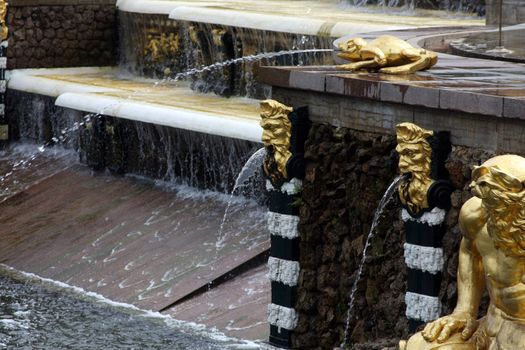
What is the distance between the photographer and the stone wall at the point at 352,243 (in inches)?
426

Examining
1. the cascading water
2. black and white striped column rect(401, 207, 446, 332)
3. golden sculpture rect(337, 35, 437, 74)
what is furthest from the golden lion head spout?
the cascading water

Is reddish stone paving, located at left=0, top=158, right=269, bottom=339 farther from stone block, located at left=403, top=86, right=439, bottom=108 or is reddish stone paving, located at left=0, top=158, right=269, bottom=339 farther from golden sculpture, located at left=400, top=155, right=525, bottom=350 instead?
golden sculpture, located at left=400, top=155, right=525, bottom=350

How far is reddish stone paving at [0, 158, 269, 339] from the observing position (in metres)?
14.2

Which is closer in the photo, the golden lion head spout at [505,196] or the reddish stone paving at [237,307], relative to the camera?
the golden lion head spout at [505,196]

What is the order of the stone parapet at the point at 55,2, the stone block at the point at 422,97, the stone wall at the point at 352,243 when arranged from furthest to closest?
the stone parapet at the point at 55,2 < the stone wall at the point at 352,243 < the stone block at the point at 422,97

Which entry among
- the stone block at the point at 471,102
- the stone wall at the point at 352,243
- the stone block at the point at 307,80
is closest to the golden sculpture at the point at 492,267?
the stone block at the point at 471,102

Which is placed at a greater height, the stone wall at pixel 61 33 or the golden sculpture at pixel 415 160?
the golden sculpture at pixel 415 160

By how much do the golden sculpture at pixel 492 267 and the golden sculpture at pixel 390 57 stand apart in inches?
116

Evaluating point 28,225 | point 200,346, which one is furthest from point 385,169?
point 28,225

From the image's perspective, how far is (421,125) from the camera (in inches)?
409

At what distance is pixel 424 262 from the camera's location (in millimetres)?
10422

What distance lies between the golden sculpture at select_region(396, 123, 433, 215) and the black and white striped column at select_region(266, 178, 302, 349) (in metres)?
1.44

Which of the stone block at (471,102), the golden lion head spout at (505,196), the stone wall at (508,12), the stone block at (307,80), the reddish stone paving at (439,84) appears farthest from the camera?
the stone wall at (508,12)

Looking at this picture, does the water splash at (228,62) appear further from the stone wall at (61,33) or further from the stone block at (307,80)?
the stone block at (307,80)
